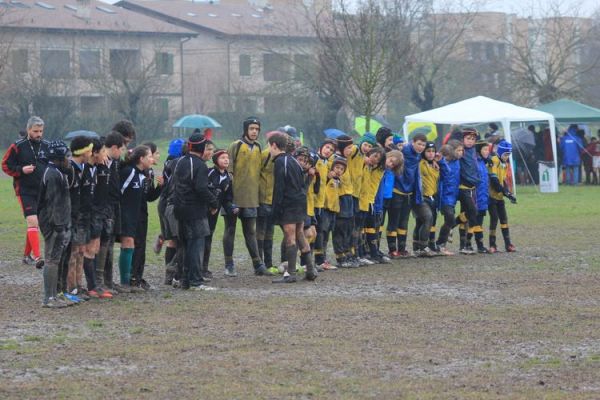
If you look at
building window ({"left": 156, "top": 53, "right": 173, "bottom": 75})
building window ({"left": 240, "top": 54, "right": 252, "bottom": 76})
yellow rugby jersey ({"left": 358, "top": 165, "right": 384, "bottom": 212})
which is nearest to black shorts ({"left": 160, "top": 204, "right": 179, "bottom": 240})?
yellow rugby jersey ({"left": 358, "top": 165, "right": 384, "bottom": 212})

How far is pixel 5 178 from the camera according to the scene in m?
40.5

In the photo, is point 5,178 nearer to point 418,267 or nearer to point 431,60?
point 431,60

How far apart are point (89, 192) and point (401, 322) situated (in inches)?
145

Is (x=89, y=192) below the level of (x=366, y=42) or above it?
below

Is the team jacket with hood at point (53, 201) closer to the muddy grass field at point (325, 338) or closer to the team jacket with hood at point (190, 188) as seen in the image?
the muddy grass field at point (325, 338)

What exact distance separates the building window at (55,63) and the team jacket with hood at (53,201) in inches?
1571

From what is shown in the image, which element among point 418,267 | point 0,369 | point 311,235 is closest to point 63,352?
point 0,369

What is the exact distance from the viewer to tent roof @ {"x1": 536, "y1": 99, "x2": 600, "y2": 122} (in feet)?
117

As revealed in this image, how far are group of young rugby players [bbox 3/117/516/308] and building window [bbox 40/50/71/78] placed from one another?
119ft

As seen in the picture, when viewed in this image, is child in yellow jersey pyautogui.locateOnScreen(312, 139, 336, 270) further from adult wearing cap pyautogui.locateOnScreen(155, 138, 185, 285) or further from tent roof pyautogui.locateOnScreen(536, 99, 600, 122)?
tent roof pyautogui.locateOnScreen(536, 99, 600, 122)

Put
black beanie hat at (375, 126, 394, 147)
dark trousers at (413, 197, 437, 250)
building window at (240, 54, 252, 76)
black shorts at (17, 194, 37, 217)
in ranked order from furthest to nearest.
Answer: building window at (240, 54, 252, 76) → dark trousers at (413, 197, 437, 250) → black beanie hat at (375, 126, 394, 147) → black shorts at (17, 194, 37, 217)

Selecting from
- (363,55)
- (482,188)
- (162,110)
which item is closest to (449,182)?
(482,188)

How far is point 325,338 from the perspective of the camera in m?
9.60

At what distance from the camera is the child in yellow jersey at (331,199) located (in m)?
14.7
